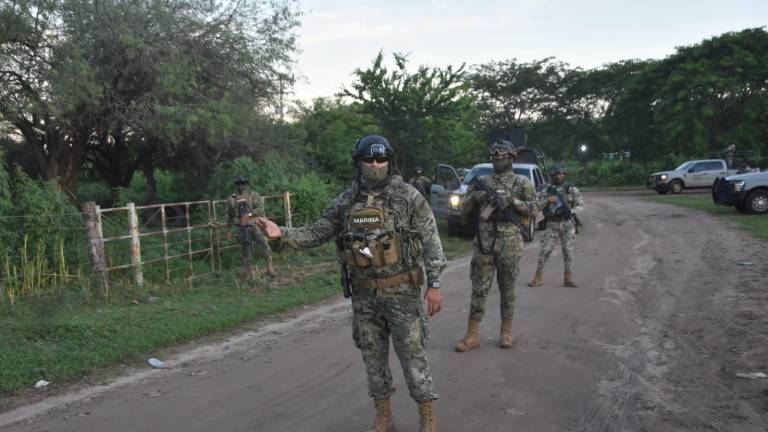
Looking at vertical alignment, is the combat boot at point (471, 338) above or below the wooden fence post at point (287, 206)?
below

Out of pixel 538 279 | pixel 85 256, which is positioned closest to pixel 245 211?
pixel 85 256

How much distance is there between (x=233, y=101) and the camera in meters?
16.4

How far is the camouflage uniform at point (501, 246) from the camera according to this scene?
579cm

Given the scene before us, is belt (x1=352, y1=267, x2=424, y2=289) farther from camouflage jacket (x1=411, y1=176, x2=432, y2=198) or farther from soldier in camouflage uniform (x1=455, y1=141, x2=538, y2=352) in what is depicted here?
camouflage jacket (x1=411, y1=176, x2=432, y2=198)

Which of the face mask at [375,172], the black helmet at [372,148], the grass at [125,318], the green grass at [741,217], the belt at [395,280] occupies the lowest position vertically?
the green grass at [741,217]

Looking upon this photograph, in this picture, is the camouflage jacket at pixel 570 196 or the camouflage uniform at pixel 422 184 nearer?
the camouflage jacket at pixel 570 196

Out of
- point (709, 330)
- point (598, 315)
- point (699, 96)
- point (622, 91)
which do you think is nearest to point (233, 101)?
point (598, 315)

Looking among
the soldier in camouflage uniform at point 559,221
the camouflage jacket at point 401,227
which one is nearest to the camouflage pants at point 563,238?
the soldier in camouflage uniform at point 559,221

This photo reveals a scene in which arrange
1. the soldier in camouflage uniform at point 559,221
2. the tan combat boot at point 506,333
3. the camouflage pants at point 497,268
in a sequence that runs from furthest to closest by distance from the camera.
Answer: the soldier in camouflage uniform at point 559,221 → the tan combat boot at point 506,333 → the camouflage pants at point 497,268

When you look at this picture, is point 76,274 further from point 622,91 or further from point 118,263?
point 622,91

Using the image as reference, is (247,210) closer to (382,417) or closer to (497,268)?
(497,268)

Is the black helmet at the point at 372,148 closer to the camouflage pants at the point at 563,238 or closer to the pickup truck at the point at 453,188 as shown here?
the camouflage pants at the point at 563,238

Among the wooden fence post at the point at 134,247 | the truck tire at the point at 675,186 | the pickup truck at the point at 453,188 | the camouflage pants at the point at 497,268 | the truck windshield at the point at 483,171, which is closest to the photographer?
the camouflage pants at the point at 497,268

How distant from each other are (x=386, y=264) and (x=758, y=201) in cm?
1773
